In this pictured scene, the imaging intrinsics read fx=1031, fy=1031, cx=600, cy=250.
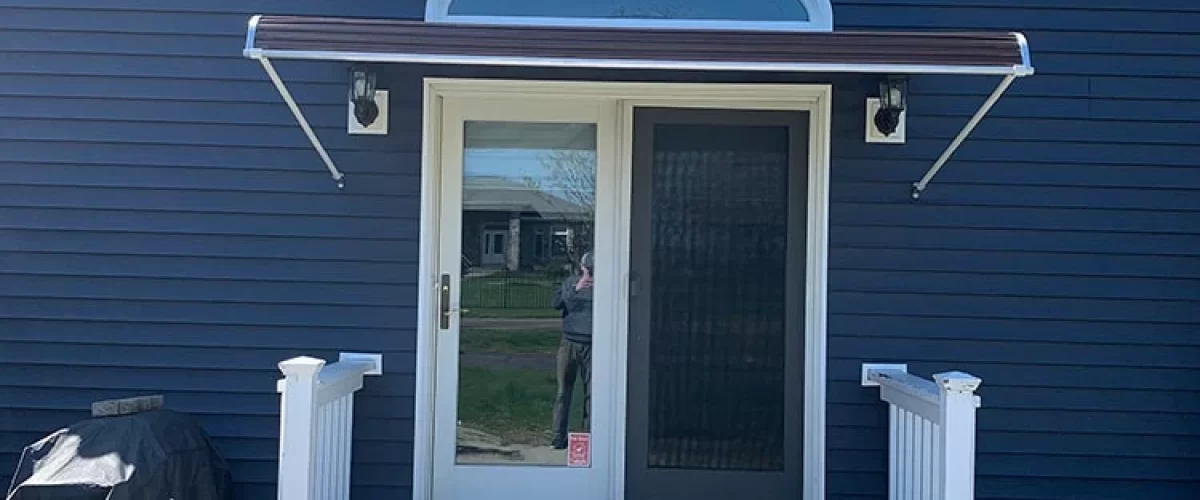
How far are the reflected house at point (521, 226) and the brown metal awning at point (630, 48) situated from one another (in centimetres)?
101

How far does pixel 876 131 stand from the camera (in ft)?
12.8

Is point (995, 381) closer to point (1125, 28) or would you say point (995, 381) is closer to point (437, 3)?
point (1125, 28)

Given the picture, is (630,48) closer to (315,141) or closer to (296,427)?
(315,141)

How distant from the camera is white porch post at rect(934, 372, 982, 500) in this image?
120 inches

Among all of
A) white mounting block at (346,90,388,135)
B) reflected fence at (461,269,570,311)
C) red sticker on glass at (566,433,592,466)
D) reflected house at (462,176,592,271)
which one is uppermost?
white mounting block at (346,90,388,135)

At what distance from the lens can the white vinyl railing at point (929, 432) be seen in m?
3.05

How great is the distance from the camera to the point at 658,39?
311 cm

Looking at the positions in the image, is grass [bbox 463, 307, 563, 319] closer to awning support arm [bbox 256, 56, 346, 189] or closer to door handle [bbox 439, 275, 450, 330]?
door handle [bbox 439, 275, 450, 330]

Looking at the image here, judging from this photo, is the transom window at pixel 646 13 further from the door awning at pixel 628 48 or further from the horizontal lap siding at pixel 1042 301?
the door awning at pixel 628 48

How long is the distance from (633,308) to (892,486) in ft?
3.81

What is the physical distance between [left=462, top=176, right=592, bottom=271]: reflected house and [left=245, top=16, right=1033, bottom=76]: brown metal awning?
1.01 metres

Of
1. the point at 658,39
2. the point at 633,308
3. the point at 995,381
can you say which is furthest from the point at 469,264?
the point at 995,381

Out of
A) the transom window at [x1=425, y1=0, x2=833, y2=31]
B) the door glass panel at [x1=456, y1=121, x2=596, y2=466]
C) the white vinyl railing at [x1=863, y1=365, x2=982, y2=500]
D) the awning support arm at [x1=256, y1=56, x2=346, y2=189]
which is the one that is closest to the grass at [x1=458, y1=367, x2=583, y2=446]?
the door glass panel at [x1=456, y1=121, x2=596, y2=466]

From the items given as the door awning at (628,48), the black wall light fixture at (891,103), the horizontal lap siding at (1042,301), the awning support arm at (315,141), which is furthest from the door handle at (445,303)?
the black wall light fixture at (891,103)
